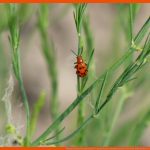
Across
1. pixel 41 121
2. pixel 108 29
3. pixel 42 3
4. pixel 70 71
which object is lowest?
pixel 41 121

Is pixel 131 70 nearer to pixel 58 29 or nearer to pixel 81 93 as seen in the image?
pixel 81 93

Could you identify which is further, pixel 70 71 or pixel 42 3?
pixel 70 71

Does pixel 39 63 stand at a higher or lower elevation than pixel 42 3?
lower

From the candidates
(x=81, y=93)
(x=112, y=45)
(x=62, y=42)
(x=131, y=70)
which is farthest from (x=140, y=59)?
(x=62, y=42)

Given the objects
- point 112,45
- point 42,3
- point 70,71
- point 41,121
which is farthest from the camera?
point 70,71

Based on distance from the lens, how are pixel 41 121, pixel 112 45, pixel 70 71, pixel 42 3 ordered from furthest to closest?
pixel 70 71 < pixel 41 121 < pixel 112 45 < pixel 42 3

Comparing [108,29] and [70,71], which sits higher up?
[108,29]

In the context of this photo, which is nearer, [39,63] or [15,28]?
[15,28]

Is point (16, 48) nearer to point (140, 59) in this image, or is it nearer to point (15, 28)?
point (15, 28)

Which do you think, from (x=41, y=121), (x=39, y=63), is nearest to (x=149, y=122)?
(x=41, y=121)
